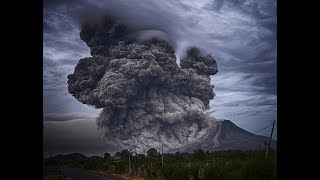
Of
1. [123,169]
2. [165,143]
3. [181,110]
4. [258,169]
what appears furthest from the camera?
[165,143]

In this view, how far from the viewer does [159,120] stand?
7669 centimetres

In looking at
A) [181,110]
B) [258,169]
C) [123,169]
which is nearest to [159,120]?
[181,110]

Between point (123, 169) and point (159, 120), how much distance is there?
129 feet
